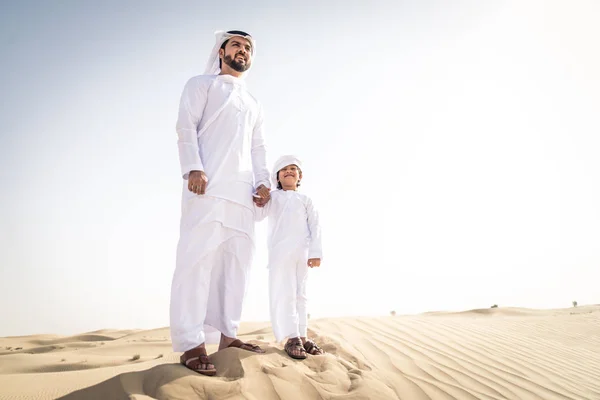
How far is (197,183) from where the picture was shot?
2879 mm

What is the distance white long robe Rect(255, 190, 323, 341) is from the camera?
11.0 ft

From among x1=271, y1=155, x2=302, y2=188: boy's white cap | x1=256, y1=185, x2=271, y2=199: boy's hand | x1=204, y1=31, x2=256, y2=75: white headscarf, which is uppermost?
x1=204, y1=31, x2=256, y2=75: white headscarf

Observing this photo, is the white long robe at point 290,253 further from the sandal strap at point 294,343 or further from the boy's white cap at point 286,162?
the boy's white cap at point 286,162

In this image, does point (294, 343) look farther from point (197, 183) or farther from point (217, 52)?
point (217, 52)

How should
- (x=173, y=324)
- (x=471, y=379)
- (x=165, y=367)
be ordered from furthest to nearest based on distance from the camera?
(x=471, y=379) → (x=173, y=324) → (x=165, y=367)

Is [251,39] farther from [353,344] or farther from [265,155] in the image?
[353,344]

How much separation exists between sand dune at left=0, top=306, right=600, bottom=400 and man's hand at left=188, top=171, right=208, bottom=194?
1122 millimetres

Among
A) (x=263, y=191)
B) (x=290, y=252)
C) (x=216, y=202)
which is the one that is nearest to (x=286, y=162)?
(x=263, y=191)

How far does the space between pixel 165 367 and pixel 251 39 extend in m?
2.59

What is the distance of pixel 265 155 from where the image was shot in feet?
11.7

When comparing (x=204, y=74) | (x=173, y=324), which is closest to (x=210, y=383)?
(x=173, y=324)

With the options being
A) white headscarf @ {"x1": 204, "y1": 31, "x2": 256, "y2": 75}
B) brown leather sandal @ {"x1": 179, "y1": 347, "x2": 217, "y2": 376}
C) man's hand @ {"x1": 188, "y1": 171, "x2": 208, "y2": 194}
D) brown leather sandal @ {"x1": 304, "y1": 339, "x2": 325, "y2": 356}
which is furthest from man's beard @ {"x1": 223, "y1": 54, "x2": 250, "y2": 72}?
brown leather sandal @ {"x1": 304, "y1": 339, "x2": 325, "y2": 356}

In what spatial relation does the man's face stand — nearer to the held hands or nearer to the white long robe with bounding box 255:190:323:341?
the held hands

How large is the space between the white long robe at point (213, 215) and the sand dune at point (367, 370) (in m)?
0.36
